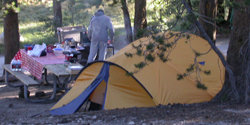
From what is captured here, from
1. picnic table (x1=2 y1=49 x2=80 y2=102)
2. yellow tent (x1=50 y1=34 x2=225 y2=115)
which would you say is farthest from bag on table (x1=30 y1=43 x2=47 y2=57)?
yellow tent (x1=50 y1=34 x2=225 y2=115)

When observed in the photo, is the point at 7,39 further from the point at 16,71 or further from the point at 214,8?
the point at 214,8

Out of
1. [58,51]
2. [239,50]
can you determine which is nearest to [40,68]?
[58,51]

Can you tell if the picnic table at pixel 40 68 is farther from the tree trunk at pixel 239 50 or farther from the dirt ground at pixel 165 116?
the tree trunk at pixel 239 50

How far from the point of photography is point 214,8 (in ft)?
24.9

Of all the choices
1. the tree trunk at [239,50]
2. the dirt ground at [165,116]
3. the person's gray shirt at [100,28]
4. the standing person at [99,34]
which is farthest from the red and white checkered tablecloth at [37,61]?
the tree trunk at [239,50]

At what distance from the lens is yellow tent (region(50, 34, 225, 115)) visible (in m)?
5.94

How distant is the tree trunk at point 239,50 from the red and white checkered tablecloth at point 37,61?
13.4 ft

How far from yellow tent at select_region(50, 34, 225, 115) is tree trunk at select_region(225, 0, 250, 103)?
0.34 meters

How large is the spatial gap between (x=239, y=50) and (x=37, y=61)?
184 inches

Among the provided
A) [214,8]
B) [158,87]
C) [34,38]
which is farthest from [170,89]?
[34,38]

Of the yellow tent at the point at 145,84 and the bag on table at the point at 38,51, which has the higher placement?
the bag on table at the point at 38,51

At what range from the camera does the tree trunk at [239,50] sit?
17.9 ft

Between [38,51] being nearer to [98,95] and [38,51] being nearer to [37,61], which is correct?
[37,61]

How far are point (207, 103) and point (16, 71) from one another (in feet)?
17.1
